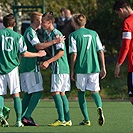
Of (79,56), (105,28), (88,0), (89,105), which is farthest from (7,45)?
(88,0)

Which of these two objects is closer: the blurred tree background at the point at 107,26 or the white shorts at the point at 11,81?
the white shorts at the point at 11,81

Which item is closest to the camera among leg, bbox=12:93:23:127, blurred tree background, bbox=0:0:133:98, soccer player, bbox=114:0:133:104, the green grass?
soccer player, bbox=114:0:133:104

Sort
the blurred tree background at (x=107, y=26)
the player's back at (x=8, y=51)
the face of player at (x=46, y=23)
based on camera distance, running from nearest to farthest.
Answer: the player's back at (x=8, y=51), the face of player at (x=46, y=23), the blurred tree background at (x=107, y=26)

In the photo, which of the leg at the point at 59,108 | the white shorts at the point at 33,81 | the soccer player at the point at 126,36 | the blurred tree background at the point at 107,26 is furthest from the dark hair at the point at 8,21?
the blurred tree background at the point at 107,26

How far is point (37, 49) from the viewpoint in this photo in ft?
41.9

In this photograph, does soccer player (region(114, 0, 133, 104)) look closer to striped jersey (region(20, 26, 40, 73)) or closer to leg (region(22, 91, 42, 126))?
striped jersey (region(20, 26, 40, 73))

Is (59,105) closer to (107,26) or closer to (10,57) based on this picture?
(10,57)

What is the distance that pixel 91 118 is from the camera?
14172 mm

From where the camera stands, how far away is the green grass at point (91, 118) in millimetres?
12031

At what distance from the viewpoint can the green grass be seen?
12.0 meters

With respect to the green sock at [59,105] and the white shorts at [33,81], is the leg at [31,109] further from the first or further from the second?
the green sock at [59,105]

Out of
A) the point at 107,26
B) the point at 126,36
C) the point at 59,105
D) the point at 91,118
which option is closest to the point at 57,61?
the point at 59,105

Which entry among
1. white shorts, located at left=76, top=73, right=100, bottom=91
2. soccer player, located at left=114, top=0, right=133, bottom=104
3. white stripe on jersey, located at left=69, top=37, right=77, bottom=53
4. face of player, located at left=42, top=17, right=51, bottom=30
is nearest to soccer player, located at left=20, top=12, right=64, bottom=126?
face of player, located at left=42, top=17, right=51, bottom=30

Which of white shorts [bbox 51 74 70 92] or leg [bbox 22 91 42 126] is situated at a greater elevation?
white shorts [bbox 51 74 70 92]
